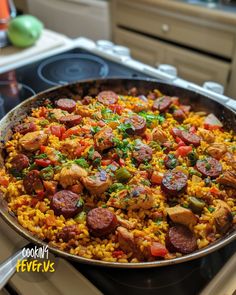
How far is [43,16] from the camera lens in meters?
2.60

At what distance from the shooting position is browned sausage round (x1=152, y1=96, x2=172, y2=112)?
1.15m

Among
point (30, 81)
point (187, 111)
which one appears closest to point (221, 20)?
point (187, 111)

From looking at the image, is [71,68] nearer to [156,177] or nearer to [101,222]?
[156,177]

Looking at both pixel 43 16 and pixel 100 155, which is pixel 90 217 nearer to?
pixel 100 155

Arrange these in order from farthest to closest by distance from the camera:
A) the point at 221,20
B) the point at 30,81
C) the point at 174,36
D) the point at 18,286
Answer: the point at 174,36 → the point at 221,20 → the point at 30,81 → the point at 18,286

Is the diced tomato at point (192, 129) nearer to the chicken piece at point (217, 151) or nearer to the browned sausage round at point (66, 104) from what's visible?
the chicken piece at point (217, 151)

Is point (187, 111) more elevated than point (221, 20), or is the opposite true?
point (221, 20)

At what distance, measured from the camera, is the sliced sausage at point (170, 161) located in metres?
0.92

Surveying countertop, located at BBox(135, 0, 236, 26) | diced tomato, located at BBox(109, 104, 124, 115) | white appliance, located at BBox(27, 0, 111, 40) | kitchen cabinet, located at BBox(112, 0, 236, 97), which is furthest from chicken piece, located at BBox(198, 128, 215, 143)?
white appliance, located at BBox(27, 0, 111, 40)

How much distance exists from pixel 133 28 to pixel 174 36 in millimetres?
333

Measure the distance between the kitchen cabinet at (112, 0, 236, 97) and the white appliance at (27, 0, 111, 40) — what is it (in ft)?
0.33

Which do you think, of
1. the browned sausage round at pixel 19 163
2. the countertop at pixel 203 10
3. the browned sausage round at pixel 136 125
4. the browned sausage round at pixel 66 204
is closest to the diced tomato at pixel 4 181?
the browned sausage round at pixel 19 163

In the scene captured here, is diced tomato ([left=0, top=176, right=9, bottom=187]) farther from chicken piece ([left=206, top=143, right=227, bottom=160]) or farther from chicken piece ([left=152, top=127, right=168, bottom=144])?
chicken piece ([left=206, top=143, right=227, bottom=160])

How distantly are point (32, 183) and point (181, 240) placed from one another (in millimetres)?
393
